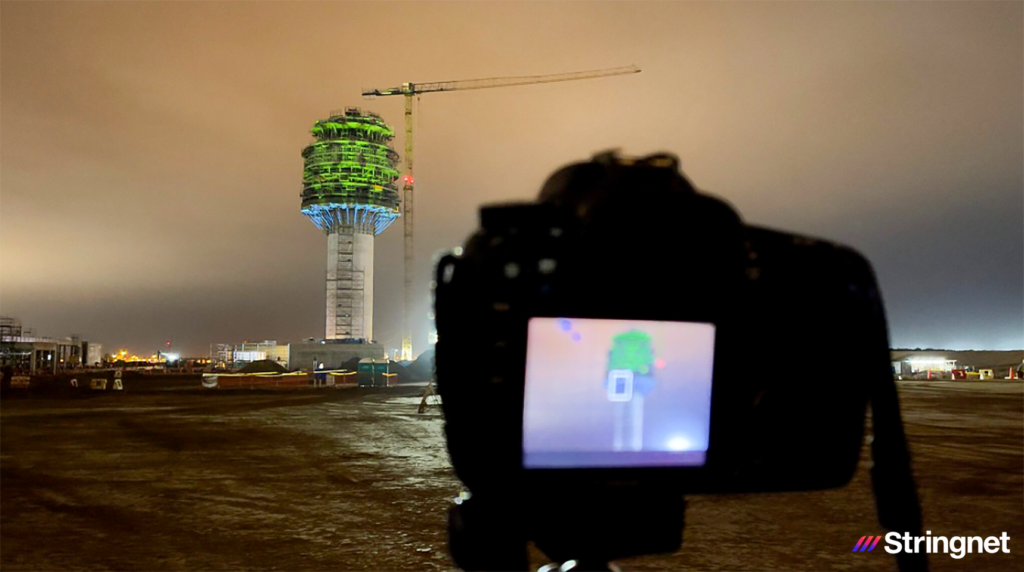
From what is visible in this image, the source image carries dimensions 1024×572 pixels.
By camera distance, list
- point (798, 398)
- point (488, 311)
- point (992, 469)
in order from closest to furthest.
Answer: point (488, 311) < point (798, 398) < point (992, 469)

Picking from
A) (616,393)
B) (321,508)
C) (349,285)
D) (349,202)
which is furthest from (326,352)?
(616,393)

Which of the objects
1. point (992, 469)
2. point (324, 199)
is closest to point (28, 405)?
point (992, 469)

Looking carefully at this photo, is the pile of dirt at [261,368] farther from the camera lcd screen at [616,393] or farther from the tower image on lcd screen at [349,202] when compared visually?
the camera lcd screen at [616,393]

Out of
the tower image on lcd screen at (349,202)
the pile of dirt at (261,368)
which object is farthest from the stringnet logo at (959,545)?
the tower image on lcd screen at (349,202)

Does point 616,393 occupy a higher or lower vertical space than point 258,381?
higher

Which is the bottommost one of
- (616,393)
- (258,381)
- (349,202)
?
(258,381)

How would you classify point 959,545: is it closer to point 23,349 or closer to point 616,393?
point 616,393

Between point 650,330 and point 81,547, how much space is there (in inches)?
232

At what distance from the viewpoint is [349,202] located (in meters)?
74.5

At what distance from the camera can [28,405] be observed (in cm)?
2042

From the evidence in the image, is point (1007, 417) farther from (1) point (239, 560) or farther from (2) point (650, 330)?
(2) point (650, 330)

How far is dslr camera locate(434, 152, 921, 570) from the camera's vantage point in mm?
823

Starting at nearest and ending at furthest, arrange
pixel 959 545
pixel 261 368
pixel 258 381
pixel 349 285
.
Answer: pixel 959 545 < pixel 258 381 < pixel 261 368 < pixel 349 285

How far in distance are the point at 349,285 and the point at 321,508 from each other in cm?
6914
